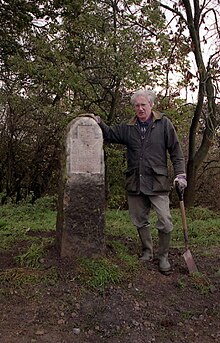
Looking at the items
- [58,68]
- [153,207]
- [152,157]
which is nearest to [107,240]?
[153,207]

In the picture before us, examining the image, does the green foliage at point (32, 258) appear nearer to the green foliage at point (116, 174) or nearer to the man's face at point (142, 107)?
the man's face at point (142, 107)

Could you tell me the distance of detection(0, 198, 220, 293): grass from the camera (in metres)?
4.80

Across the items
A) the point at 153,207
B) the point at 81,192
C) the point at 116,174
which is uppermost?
the point at 81,192

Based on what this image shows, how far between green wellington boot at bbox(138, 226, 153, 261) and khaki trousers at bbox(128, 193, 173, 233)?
0.21 feet

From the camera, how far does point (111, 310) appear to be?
4383 mm

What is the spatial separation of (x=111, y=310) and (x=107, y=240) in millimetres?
1921

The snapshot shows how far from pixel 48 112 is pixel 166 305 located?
296 inches

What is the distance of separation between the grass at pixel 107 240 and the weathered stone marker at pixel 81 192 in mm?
218

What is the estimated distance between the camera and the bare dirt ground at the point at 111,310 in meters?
4.06

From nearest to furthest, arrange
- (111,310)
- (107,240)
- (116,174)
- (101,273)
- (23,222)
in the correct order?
(111,310) → (101,273) → (107,240) → (23,222) → (116,174)

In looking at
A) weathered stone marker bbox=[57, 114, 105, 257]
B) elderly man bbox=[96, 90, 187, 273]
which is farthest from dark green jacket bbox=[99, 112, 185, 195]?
weathered stone marker bbox=[57, 114, 105, 257]

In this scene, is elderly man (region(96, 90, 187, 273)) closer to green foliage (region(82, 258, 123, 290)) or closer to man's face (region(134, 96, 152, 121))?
man's face (region(134, 96, 152, 121))

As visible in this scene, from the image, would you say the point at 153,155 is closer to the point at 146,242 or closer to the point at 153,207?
the point at 153,207

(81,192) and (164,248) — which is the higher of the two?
(81,192)
